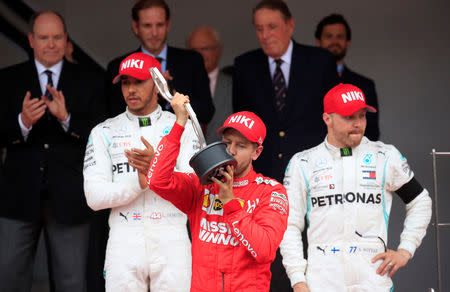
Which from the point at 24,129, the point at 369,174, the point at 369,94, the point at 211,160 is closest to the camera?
the point at 211,160

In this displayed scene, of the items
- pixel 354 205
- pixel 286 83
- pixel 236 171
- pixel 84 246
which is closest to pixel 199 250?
pixel 236 171

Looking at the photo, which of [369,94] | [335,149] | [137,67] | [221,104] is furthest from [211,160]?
[369,94]

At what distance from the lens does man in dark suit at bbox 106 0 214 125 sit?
14.9ft

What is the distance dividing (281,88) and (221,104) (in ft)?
2.45

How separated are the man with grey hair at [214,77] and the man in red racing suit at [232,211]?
193cm

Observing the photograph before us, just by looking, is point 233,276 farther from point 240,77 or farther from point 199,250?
point 240,77

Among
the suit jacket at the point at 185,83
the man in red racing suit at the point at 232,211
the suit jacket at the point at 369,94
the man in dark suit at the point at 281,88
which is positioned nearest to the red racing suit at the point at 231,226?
the man in red racing suit at the point at 232,211

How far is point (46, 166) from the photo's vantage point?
170 inches

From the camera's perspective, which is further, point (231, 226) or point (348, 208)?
point (348, 208)

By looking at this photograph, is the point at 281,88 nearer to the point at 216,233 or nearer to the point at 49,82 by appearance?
the point at 49,82

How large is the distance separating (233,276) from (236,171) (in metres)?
0.47

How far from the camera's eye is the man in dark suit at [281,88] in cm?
447

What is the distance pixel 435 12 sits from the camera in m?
6.68

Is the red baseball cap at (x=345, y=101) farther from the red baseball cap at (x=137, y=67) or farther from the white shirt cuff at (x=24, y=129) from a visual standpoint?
the white shirt cuff at (x=24, y=129)
